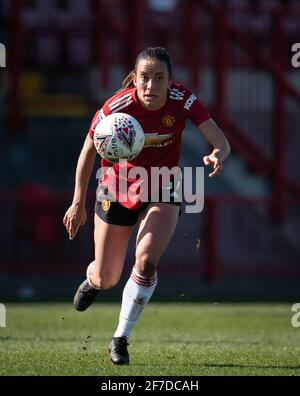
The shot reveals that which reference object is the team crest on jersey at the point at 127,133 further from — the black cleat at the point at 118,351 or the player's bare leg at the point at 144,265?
the black cleat at the point at 118,351

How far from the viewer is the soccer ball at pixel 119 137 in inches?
287

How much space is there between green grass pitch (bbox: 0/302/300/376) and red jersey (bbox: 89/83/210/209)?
3.77 feet

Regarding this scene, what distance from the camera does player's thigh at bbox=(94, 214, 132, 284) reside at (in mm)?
7793

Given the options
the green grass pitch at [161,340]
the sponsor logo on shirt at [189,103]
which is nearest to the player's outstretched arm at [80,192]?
the sponsor logo on shirt at [189,103]

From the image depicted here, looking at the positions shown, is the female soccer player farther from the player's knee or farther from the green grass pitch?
the green grass pitch

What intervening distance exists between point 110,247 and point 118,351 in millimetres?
788

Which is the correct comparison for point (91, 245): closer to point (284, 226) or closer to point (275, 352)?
point (284, 226)

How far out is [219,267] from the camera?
15.9 meters

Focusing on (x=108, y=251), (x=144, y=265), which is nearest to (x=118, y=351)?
(x=144, y=265)

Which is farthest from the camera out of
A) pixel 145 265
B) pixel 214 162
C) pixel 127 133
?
pixel 145 265

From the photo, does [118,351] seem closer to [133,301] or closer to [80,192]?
[133,301]

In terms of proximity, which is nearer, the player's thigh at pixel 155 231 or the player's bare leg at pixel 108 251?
the player's thigh at pixel 155 231

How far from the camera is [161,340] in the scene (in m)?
9.42

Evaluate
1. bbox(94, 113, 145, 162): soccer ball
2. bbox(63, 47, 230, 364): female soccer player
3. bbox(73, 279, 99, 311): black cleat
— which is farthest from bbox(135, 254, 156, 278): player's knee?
bbox(73, 279, 99, 311): black cleat
